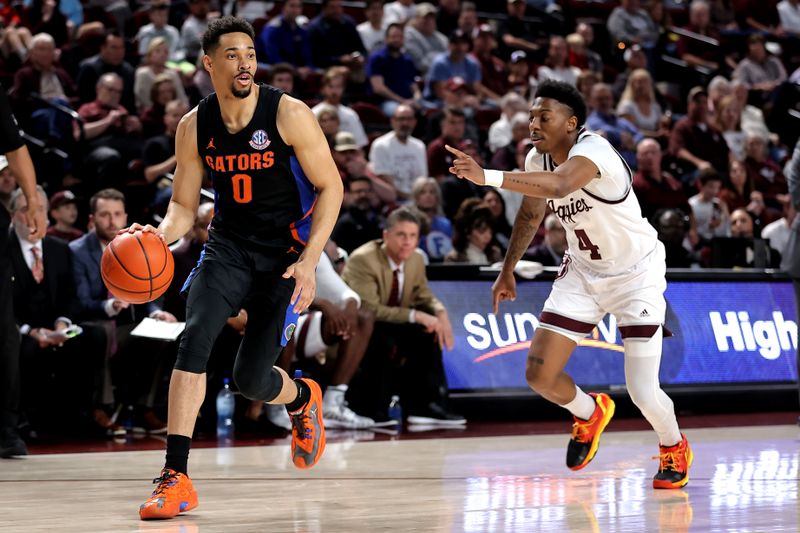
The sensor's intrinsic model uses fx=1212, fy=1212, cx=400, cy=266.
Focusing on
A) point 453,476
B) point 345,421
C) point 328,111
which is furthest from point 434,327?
point 328,111

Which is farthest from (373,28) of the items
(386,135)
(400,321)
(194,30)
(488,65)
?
(400,321)

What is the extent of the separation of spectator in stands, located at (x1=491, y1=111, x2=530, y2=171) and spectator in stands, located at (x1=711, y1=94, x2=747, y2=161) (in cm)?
331

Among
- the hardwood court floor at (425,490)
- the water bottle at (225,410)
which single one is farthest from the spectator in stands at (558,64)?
the hardwood court floor at (425,490)

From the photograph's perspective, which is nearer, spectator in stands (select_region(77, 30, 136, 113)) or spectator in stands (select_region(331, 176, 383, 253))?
spectator in stands (select_region(331, 176, 383, 253))

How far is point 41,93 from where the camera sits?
11.6 meters

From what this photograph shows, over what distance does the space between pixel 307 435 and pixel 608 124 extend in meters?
8.72

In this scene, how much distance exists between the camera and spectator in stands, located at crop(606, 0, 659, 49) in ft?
56.0

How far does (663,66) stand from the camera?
17094mm

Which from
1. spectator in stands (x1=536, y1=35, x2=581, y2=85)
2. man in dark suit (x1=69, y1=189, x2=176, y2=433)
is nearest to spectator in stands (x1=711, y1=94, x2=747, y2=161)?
spectator in stands (x1=536, y1=35, x2=581, y2=85)

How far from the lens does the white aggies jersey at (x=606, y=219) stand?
→ 574 centimetres

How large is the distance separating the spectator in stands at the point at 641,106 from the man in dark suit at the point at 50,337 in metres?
8.30

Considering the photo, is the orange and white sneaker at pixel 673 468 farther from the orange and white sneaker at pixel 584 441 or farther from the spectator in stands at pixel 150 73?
the spectator in stands at pixel 150 73

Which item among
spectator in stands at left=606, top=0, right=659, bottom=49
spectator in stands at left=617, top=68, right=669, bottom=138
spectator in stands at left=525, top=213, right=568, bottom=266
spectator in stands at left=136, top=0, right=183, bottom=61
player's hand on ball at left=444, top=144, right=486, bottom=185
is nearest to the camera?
player's hand on ball at left=444, top=144, right=486, bottom=185

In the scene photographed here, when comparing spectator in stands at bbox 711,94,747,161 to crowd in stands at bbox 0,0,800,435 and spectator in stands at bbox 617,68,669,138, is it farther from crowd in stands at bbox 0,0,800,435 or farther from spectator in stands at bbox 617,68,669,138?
spectator in stands at bbox 617,68,669,138
